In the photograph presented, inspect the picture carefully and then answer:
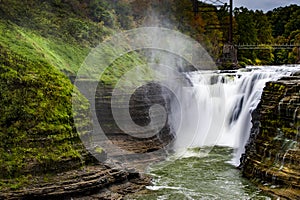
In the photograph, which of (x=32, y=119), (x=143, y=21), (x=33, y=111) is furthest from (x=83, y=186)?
(x=143, y=21)

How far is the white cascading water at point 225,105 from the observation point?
18812mm

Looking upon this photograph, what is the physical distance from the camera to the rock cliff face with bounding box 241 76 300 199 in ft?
38.4

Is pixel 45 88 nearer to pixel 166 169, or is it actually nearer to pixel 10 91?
pixel 10 91

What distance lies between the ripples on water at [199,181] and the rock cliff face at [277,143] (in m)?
0.49

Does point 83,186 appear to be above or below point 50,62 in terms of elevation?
below

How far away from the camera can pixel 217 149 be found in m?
18.3

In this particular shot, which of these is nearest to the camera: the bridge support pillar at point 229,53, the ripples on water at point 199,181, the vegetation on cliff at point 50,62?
the vegetation on cliff at point 50,62

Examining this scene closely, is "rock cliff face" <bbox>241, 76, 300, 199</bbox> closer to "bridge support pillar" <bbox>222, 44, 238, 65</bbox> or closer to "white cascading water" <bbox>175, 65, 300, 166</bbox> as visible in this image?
"white cascading water" <bbox>175, 65, 300, 166</bbox>

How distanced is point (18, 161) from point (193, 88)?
13.6m

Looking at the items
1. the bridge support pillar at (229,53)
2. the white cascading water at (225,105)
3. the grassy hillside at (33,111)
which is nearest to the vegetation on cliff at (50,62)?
the grassy hillside at (33,111)

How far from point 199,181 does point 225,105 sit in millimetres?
8962

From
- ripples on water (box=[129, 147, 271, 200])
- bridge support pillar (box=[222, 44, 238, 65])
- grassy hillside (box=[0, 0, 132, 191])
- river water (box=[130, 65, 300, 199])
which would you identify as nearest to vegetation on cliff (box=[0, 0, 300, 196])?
grassy hillside (box=[0, 0, 132, 191])

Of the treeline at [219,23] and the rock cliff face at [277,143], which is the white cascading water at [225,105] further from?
the treeline at [219,23]

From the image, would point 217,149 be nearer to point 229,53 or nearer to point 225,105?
point 225,105
